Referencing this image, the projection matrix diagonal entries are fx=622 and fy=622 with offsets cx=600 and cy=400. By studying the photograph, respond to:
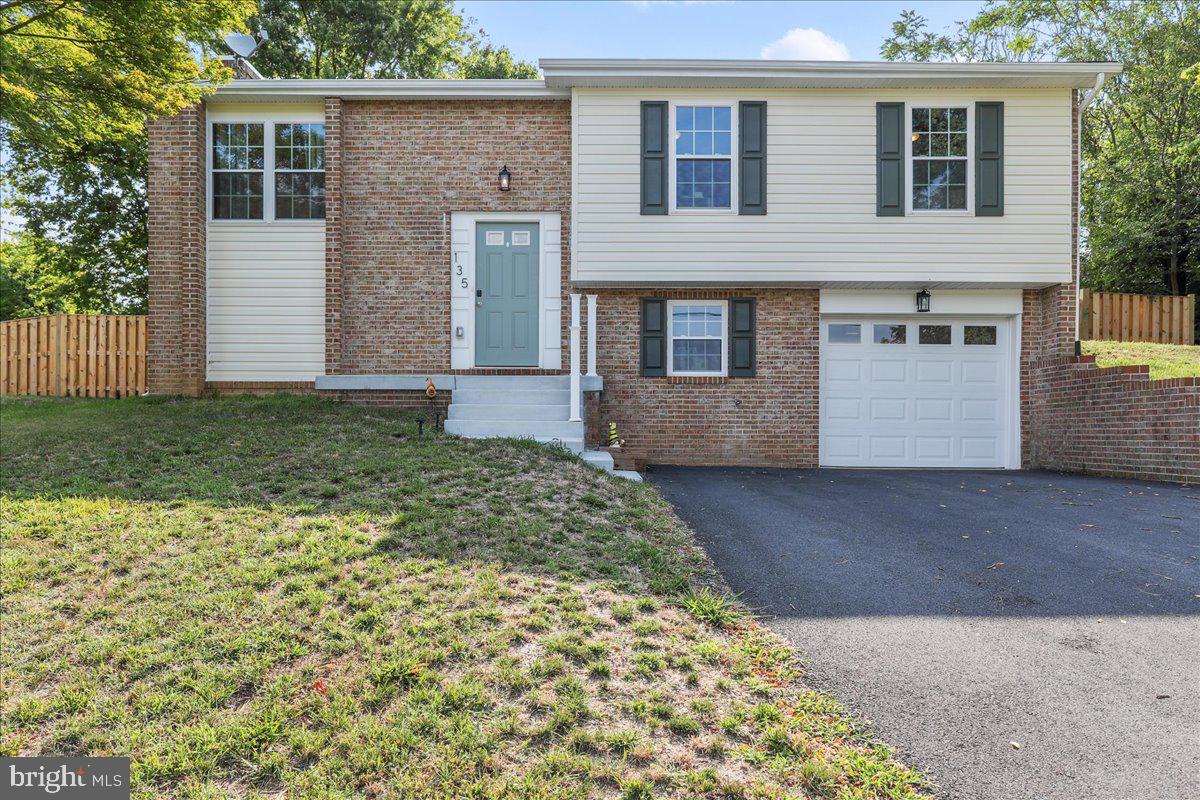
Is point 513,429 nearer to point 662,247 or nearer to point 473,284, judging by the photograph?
point 473,284

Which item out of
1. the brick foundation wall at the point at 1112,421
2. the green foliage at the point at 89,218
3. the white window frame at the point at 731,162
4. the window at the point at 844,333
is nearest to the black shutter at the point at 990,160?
the window at the point at 844,333

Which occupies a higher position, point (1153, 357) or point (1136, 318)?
point (1136, 318)

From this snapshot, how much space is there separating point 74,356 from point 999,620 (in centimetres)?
1280

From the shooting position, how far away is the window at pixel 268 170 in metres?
9.16

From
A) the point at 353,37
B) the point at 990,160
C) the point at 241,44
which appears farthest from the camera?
the point at 353,37

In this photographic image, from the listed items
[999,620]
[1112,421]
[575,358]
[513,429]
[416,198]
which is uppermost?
[416,198]

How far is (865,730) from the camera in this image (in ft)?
A: 8.37

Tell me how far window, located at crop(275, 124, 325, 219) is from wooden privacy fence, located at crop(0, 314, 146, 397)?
3.34 m

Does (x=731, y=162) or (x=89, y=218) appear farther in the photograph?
(x=89, y=218)

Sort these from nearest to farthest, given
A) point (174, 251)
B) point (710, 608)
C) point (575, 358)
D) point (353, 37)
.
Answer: point (710, 608) < point (575, 358) < point (174, 251) < point (353, 37)

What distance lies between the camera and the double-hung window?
8.72m

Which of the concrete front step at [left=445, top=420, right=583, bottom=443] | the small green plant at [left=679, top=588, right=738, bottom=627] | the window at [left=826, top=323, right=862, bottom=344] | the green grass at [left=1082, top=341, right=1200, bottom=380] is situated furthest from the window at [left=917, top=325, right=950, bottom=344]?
the small green plant at [left=679, top=588, right=738, bottom=627]

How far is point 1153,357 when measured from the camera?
9.05 metres

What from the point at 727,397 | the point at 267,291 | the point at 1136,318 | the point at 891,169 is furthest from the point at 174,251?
the point at 1136,318
